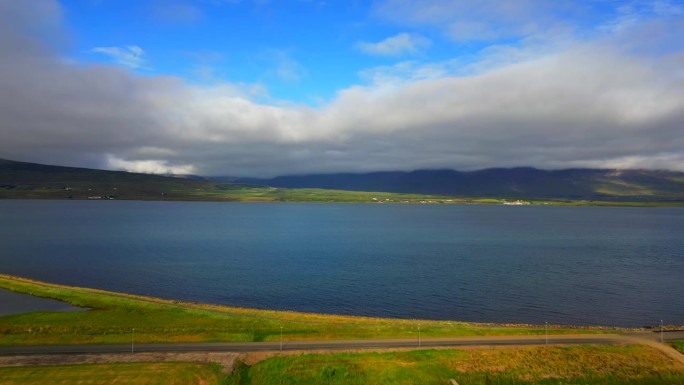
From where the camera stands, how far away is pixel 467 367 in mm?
51125

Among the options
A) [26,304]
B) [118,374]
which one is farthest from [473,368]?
[26,304]

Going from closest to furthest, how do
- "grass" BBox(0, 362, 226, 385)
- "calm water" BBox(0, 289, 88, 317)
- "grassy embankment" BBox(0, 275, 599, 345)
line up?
"grass" BBox(0, 362, 226, 385), "grassy embankment" BBox(0, 275, 599, 345), "calm water" BBox(0, 289, 88, 317)

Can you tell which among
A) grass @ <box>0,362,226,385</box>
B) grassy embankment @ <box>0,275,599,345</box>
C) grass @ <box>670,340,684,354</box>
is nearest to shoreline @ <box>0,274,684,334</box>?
grassy embankment @ <box>0,275,599,345</box>

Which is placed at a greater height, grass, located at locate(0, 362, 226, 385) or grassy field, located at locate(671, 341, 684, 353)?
grass, located at locate(0, 362, 226, 385)

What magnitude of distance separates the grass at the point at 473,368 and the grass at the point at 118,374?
143 inches

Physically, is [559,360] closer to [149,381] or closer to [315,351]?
[315,351]

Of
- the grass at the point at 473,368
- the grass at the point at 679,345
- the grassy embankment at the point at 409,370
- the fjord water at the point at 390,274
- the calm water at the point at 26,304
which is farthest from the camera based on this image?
the fjord water at the point at 390,274

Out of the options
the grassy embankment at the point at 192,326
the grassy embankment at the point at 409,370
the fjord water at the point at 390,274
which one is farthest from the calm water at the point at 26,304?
the grassy embankment at the point at 409,370

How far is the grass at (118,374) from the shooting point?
4503cm

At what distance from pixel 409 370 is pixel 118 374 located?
3171cm

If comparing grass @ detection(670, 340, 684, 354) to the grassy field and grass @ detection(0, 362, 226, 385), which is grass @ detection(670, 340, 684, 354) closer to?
the grassy field

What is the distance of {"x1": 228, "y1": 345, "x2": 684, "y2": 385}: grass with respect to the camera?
158ft

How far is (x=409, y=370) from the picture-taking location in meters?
49.5

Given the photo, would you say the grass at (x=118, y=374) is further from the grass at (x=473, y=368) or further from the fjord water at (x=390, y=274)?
the fjord water at (x=390, y=274)
